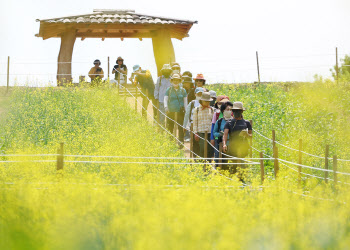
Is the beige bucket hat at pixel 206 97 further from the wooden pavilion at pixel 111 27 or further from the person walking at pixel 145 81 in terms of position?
the wooden pavilion at pixel 111 27

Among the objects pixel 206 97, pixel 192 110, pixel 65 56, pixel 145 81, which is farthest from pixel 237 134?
pixel 65 56

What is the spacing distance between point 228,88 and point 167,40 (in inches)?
116

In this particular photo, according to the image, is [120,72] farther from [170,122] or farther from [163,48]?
[170,122]

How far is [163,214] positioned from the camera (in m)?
4.43

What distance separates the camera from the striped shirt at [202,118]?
10102 mm

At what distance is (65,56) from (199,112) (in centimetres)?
1085

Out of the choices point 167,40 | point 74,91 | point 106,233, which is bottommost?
point 106,233

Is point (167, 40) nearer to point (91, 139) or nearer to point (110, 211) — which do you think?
point (91, 139)

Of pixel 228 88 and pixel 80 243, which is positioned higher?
pixel 228 88

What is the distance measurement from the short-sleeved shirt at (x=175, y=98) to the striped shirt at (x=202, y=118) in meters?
1.98

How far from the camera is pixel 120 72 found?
1916 cm

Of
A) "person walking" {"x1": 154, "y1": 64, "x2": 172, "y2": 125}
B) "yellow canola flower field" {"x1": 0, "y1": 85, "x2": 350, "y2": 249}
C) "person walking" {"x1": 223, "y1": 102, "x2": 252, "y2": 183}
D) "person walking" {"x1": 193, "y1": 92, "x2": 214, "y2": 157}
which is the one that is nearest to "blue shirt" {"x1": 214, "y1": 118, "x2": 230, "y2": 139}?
"person walking" {"x1": 223, "y1": 102, "x2": 252, "y2": 183}

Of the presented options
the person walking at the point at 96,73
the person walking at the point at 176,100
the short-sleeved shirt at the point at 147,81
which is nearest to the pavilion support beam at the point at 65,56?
the person walking at the point at 96,73

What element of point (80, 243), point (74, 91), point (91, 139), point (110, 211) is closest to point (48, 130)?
point (91, 139)
